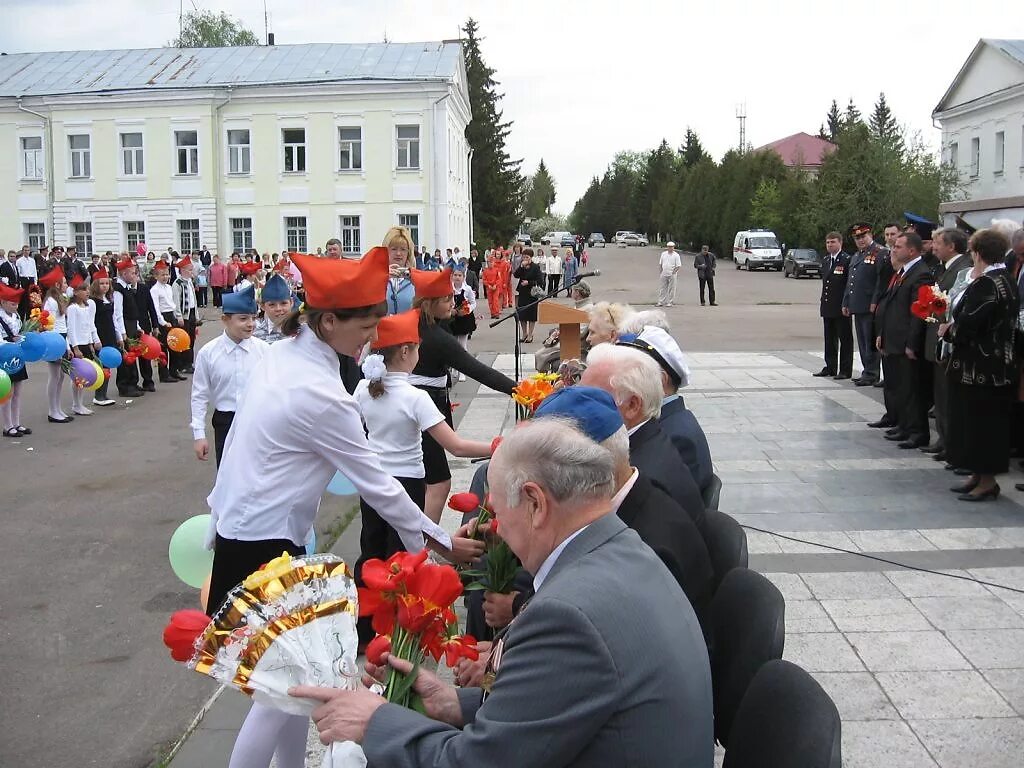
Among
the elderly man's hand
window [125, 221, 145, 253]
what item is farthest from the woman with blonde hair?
window [125, 221, 145, 253]

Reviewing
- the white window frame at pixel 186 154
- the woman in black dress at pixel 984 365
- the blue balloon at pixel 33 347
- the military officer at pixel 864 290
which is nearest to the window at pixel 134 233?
the white window frame at pixel 186 154

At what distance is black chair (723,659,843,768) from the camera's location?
204 centimetres

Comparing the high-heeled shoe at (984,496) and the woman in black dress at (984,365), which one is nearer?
the woman in black dress at (984,365)

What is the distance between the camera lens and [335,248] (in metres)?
12.4

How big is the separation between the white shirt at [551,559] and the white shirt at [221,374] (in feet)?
16.0

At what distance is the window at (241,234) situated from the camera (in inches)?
1722

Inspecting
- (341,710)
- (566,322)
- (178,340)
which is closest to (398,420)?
(341,710)

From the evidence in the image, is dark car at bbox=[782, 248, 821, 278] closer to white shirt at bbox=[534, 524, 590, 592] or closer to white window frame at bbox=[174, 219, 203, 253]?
white window frame at bbox=[174, 219, 203, 253]

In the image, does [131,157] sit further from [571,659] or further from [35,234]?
[571,659]

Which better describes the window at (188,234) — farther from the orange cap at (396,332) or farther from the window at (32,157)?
the orange cap at (396,332)

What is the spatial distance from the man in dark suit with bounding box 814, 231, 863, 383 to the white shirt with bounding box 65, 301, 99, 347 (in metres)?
10.1

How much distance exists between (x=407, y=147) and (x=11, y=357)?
33176 millimetres

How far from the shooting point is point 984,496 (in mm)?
7973

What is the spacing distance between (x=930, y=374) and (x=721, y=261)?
187 feet
